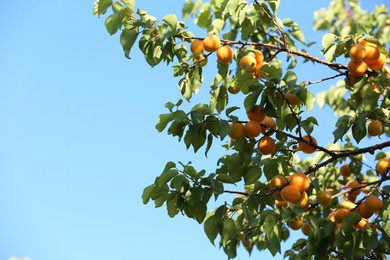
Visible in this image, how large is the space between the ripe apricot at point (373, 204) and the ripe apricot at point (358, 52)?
700mm

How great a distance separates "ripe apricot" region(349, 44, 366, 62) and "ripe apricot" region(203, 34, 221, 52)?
67 cm

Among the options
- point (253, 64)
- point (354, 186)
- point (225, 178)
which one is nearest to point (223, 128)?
point (225, 178)

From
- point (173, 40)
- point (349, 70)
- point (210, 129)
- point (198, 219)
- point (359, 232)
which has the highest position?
point (173, 40)

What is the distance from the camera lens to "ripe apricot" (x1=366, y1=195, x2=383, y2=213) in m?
2.84

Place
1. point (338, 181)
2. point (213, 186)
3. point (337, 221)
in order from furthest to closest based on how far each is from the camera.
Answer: point (338, 181) < point (337, 221) < point (213, 186)

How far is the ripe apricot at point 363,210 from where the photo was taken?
2.90 meters

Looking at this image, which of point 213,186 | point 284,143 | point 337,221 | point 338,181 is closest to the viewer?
point 213,186

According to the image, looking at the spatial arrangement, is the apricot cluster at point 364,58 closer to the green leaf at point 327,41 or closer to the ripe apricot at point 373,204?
the green leaf at point 327,41

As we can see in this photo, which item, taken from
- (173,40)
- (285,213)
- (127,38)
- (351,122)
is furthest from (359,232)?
(127,38)

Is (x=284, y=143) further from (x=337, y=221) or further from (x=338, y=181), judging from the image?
(x=338, y=181)

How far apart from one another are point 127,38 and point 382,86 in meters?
1.34

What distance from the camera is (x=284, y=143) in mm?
3102

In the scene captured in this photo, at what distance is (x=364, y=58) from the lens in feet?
9.62

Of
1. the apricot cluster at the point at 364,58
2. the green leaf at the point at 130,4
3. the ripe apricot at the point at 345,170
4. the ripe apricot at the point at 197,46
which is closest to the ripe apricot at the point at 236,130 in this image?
the ripe apricot at the point at 197,46
